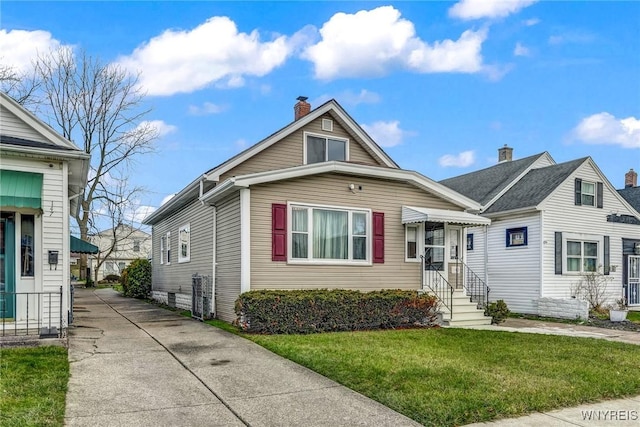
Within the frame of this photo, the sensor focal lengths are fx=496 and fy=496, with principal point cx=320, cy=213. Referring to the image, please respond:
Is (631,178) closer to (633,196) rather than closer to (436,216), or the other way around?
(633,196)

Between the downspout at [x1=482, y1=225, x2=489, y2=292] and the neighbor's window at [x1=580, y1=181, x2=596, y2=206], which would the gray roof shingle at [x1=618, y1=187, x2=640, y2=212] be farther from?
the downspout at [x1=482, y1=225, x2=489, y2=292]

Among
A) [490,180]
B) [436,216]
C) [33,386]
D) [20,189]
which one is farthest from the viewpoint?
[490,180]

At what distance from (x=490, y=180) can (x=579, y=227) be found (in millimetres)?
4541

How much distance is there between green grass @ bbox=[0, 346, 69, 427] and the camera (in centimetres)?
475

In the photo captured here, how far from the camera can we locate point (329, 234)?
12500 millimetres

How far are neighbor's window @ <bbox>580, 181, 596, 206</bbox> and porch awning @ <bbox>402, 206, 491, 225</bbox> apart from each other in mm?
6471

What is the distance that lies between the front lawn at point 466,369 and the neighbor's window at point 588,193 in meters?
9.21

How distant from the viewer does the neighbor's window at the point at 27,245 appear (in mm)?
9688

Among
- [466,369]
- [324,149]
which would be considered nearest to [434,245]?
[324,149]

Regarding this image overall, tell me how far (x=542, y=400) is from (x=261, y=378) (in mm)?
3458

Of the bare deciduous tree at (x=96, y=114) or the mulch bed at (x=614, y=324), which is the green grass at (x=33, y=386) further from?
the bare deciduous tree at (x=96, y=114)

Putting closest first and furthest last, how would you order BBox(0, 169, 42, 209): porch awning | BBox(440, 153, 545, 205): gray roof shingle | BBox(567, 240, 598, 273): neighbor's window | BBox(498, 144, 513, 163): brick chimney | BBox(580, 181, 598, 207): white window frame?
BBox(0, 169, 42, 209): porch awning
BBox(567, 240, 598, 273): neighbor's window
BBox(580, 181, 598, 207): white window frame
BBox(440, 153, 545, 205): gray roof shingle
BBox(498, 144, 513, 163): brick chimney

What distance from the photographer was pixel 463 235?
14883 mm

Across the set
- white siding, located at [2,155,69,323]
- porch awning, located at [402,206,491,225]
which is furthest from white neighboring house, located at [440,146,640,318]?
white siding, located at [2,155,69,323]
